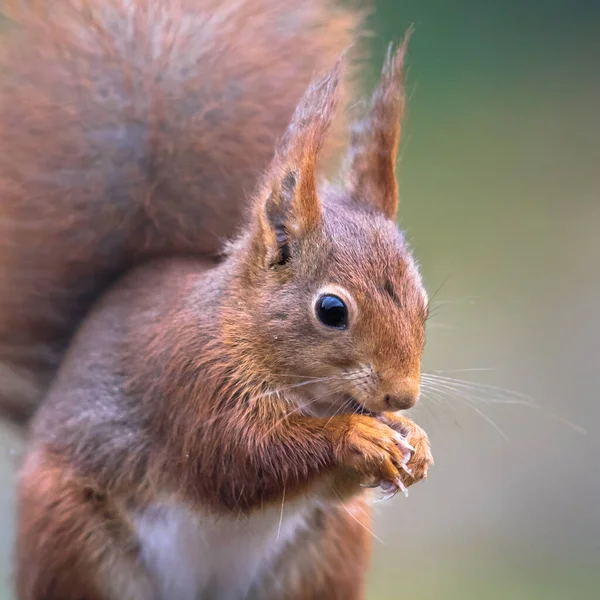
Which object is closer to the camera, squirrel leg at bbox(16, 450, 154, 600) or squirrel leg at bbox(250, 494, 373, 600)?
squirrel leg at bbox(16, 450, 154, 600)

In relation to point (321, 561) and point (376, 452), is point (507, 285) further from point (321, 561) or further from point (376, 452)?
point (376, 452)

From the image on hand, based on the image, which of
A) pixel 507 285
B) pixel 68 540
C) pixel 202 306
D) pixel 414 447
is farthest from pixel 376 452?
pixel 507 285

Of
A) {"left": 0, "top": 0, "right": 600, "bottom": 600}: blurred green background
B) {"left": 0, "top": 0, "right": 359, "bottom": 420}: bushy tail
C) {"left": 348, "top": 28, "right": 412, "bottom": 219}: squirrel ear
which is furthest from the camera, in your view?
{"left": 0, "top": 0, "right": 600, "bottom": 600}: blurred green background

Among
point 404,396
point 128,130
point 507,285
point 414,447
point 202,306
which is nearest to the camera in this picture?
point 404,396

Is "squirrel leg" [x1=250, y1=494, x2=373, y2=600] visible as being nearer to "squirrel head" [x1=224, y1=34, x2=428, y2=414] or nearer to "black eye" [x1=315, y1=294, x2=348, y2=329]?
"squirrel head" [x1=224, y1=34, x2=428, y2=414]

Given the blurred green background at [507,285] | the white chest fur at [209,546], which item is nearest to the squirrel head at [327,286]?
the white chest fur at [209,546]

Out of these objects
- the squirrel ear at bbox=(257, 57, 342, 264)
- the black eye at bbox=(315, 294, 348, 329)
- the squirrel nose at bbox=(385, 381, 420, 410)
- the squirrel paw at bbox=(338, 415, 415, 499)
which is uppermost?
the squirrel ear at bbox=(257, 57, 342, 264)

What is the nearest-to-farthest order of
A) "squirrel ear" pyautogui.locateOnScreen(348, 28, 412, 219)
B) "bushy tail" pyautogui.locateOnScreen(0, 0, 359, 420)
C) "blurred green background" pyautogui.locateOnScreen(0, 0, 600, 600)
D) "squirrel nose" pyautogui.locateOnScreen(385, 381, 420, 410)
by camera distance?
"squirrel nose" pyautogui.locateOnScreen(385, 381, 420, 410) < "squirrel ear" pyautogui.locateOnScreen(348, 28, 412, 219) < "bushy tail" pyautogui.locateOnScreen(0, 0, 359, 420) < "blurred green background" pyautogui.locateOnScreen(0, 0, 600, 600)

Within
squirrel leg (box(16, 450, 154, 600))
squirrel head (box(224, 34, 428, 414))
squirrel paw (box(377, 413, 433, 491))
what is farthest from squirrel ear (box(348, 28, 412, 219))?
squirrel leg (box(16, 450, 154, 600))
